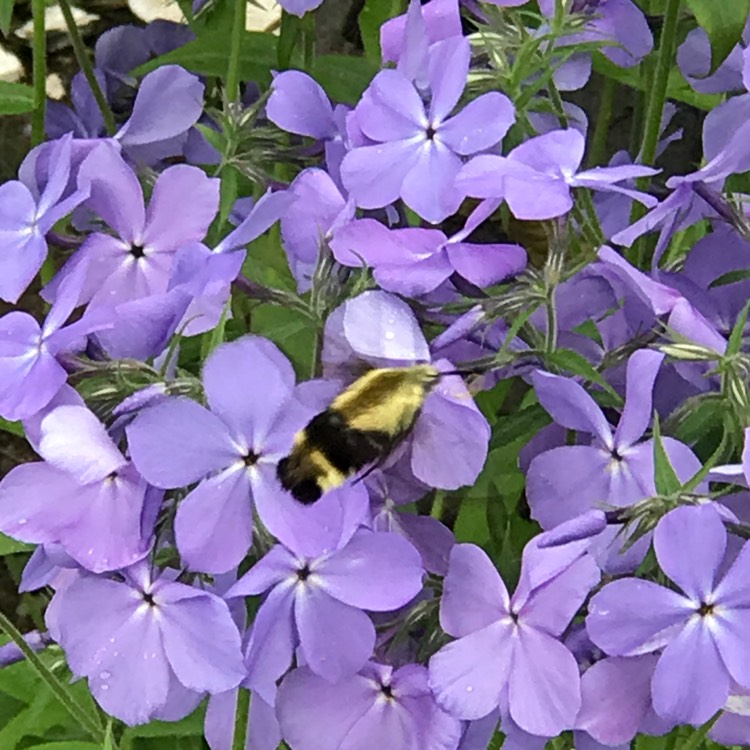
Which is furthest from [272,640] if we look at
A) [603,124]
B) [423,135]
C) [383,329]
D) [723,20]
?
[603,124]

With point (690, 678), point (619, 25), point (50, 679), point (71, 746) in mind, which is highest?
point (619, 25)

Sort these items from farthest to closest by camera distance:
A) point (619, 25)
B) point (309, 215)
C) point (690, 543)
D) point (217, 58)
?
point (217, 58) → point (619, 25) → point (309, 215) → point (690, 543)

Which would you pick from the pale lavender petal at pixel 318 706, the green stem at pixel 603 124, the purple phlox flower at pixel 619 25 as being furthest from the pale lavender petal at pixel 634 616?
the green stem at pixel 603 124

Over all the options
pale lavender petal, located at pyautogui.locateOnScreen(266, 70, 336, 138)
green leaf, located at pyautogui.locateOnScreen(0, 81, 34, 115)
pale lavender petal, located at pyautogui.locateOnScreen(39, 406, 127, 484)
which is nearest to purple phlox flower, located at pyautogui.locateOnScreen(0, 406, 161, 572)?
pale lavender petal, located at pyautogui.locateOnScreen(39, 406, 127, 484)

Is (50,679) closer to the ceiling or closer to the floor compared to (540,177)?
closer to the floor

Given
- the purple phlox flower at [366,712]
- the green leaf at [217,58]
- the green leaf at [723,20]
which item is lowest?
the purple phlox flower at [366,712]

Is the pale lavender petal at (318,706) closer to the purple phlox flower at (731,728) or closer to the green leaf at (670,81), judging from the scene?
the purple phlox flower at (731,728)

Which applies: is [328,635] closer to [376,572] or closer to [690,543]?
[376,572]

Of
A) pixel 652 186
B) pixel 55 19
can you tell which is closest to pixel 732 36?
pixel 652 186
